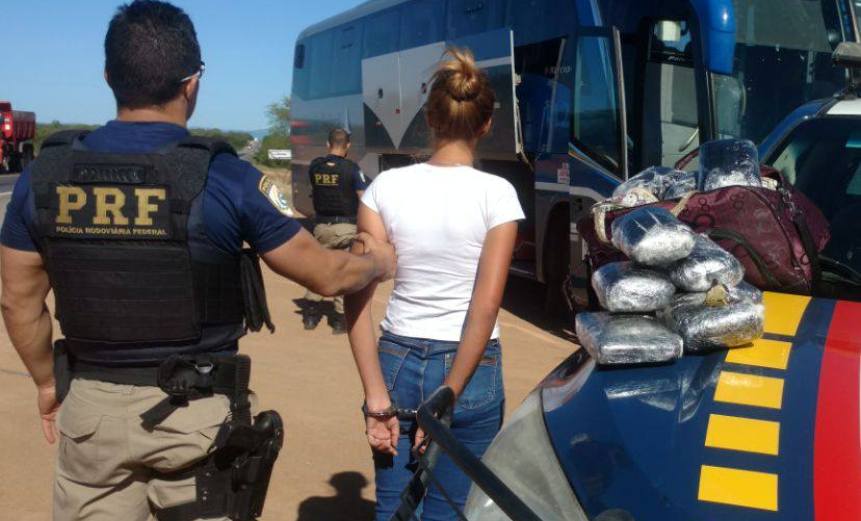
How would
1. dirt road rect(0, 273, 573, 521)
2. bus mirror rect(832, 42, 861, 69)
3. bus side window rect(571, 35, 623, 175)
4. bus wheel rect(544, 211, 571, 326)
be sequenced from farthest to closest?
bus wheel rect(544, 211, 571, 326) → bus side window rect(571, 35, 623, 175) → dirt road rect(0, 273, 573, 521) → bus mirror rect(832, 42, 861, 69)

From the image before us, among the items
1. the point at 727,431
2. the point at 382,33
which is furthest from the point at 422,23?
the point at 727,431

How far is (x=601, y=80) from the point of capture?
9945mm

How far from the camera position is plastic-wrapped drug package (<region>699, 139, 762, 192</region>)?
12.0ft

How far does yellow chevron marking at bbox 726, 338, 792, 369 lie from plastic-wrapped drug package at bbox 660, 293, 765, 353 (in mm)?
23

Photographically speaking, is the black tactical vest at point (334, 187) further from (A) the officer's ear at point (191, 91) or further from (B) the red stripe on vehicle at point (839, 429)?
(B) the red stripe on vehicle at point (839, 429)

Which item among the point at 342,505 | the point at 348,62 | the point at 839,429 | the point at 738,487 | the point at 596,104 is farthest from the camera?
the point at 348,62

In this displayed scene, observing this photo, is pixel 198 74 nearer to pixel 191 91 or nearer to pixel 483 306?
pixel 191 91

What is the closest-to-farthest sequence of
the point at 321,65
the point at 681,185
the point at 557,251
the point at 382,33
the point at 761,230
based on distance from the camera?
the point at 761,230, the point at 681,185, the point at 557,251, the point at 382,33, the point at 321,65

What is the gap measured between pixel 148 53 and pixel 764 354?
6.04 ft

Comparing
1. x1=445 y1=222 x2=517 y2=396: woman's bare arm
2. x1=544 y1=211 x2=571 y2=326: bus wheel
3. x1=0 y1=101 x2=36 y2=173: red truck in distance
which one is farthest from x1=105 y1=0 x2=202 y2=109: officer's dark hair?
x1=0 y1=101 x2=36 y2=173: red truck in distance

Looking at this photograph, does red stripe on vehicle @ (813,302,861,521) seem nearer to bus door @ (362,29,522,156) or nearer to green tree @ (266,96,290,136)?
bus door @ (362,29,522,156)

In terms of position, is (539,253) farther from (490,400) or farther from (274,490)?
(490,400)

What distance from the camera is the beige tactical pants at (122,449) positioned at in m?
2.79

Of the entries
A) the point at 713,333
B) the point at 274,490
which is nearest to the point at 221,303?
the point at 713,333
